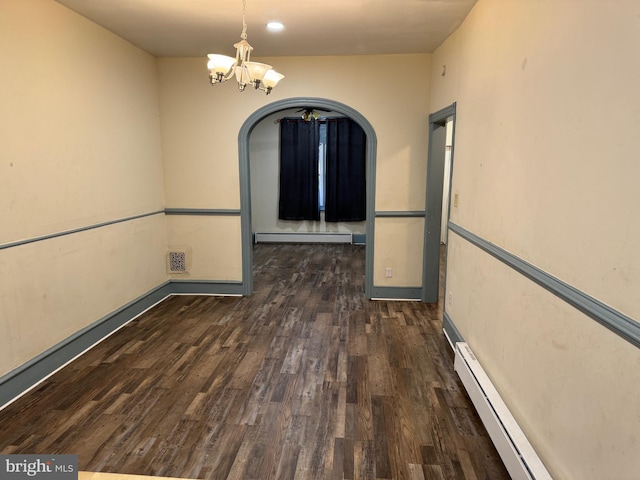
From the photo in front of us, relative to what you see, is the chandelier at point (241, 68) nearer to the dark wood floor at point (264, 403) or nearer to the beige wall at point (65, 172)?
the beige wall at point (65, 172)

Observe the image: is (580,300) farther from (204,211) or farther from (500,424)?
(204,211)

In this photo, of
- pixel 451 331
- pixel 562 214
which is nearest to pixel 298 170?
pixel 451 331

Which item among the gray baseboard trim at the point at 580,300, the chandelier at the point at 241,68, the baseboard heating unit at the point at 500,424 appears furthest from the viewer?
the chandelier at the point at 241,68

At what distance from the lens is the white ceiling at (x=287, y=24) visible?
117 inches

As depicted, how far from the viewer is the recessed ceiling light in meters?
3.39

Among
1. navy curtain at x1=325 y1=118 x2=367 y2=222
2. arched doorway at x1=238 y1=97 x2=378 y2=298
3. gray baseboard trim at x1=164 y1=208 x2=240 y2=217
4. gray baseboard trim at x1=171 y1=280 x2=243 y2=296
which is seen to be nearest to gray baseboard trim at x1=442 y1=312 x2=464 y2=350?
arched doorway at x1=238 y1=97 x2=378 y2=298

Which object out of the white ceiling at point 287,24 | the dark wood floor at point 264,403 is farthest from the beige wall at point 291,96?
the dark wood floor at point 264,403

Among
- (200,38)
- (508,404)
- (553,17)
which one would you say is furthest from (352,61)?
(508,404)

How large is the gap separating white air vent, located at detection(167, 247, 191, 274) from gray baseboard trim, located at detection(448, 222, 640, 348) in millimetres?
3498

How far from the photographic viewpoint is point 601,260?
1.40 m

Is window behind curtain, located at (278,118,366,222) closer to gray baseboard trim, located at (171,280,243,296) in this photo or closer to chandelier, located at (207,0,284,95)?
gray baseboard trim, located at (171,280,243,296)

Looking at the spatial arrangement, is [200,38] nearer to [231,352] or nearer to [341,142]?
[231,352]

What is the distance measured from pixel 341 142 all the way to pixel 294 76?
136 inches

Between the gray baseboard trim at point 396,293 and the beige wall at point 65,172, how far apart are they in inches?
98.2
